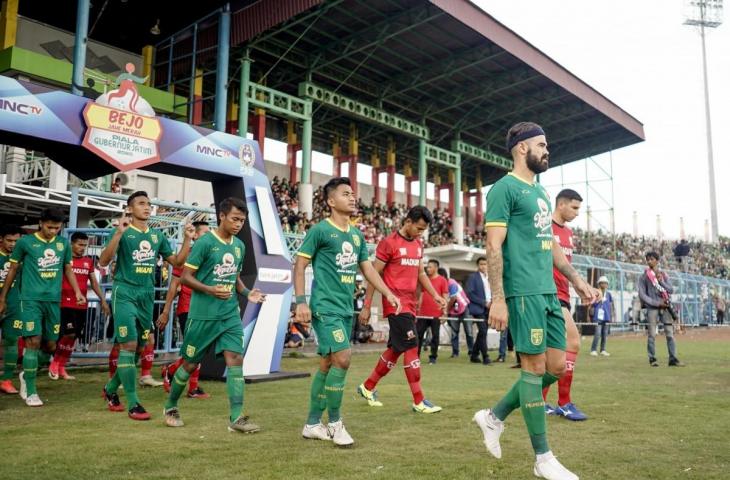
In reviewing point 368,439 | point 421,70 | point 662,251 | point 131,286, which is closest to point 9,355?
point 131,286

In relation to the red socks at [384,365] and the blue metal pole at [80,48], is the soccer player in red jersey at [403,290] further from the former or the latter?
the blue metal pole at [80,48]

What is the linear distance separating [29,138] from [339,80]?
2149 centimetres

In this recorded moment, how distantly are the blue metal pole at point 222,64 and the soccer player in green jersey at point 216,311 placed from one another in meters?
15.4

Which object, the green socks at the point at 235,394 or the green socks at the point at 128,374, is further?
the green socks at the point at 128,374

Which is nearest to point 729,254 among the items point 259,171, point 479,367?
point 479,367

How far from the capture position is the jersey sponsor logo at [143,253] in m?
6.71

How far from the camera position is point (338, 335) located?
514cm

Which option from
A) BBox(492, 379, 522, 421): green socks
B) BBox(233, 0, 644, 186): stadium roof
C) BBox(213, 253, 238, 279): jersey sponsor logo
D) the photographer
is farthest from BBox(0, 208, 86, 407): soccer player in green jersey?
BBox(233, 0, 644, 186): stadium roof

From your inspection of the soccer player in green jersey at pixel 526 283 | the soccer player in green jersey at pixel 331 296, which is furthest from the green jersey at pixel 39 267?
the soccer player in green jersey at pixel 526 283

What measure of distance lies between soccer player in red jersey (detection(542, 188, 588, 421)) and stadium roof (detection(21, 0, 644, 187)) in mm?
15844

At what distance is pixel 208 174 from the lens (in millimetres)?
9188

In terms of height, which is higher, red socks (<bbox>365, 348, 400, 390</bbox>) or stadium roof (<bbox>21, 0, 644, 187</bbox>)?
stadium roof (<bbox>21, 0, 644, 187</bbox>)

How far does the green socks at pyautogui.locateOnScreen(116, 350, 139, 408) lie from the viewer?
245 inches

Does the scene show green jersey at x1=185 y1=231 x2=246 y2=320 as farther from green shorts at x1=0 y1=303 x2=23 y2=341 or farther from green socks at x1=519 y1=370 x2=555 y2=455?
green shorts at x1=0 y1=303 x2=23 y2=341
